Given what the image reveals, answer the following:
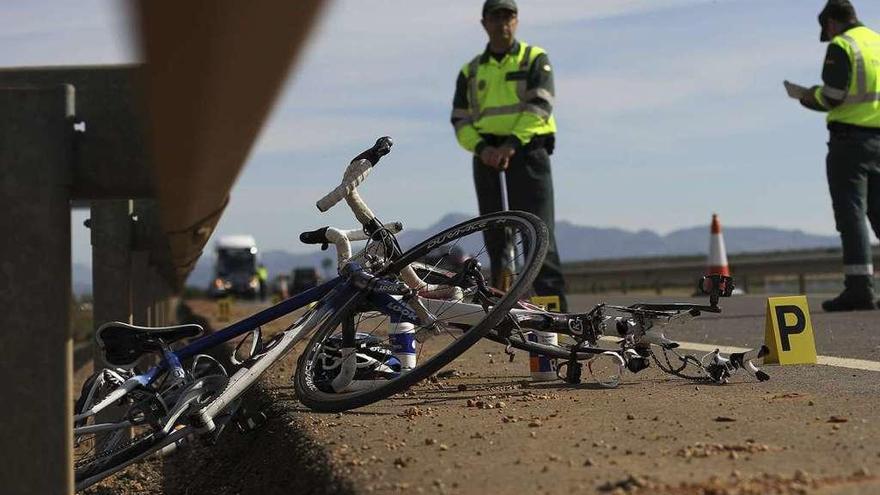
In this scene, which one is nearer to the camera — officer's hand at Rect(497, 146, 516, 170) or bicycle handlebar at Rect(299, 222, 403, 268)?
bicycle handlebar at Rect(299, 222, 403, 268)

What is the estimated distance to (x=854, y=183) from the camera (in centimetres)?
1165

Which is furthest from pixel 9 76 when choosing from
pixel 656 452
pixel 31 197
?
pixel 656 452

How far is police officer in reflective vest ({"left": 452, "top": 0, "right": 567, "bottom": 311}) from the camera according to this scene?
388 inches

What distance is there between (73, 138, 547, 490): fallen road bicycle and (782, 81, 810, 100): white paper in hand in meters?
6.08

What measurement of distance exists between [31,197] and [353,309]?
2285 millimetres

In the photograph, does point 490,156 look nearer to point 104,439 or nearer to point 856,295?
point 856,295

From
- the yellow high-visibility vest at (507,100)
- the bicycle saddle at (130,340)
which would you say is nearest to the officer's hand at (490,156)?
the yellow high-visibility vest at (507,100)

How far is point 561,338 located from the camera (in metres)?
6.78

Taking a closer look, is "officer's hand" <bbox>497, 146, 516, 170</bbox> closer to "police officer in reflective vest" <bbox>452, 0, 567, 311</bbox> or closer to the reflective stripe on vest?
"police officer in reflective vest" <bbox>452, 0, 567, 311</bbox>

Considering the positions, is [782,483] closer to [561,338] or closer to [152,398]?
[152,398]

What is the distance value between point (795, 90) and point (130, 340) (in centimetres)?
755

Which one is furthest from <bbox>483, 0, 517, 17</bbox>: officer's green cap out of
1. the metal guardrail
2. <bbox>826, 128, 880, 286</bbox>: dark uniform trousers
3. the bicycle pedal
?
the metal guardrail

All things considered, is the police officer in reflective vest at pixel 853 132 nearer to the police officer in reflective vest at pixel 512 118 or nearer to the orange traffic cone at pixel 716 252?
the police officer in reflective vest at pixel 512 118

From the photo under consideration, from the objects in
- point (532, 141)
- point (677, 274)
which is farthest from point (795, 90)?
point (677, 274)
